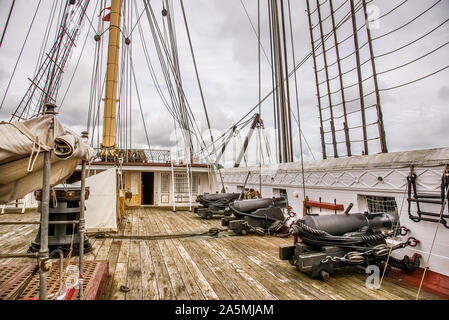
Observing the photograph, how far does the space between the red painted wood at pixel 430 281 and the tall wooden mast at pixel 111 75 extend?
12698mm

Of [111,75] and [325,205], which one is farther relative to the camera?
[111,75]

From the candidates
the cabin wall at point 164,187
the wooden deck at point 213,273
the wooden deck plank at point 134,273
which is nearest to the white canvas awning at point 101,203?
the wooden deck at point 213,273

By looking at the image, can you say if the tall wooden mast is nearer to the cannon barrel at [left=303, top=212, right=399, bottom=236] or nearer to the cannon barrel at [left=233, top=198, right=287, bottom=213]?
the cannon barrel at [left=233, top=198, right=287, bottom=213]

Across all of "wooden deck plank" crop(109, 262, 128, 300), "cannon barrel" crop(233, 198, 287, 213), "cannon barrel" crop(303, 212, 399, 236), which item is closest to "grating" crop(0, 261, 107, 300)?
"wooden deck plank" crop(109, 262, 128, 300)

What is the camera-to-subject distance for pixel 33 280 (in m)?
3.14

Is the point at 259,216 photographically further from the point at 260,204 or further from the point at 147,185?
the point at 147,185

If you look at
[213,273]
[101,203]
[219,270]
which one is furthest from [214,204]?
[213,273]

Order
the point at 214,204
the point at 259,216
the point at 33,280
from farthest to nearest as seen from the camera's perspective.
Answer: the point at 214,204 → the point at 259,216 → the point at 33,280

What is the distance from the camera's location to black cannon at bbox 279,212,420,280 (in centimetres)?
368

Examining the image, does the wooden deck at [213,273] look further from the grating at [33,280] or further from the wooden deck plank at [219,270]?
the grating at [33,280]

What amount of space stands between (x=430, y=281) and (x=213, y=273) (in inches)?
123
